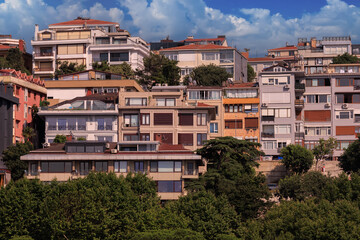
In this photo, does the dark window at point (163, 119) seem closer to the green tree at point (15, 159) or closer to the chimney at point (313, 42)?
the green tree at point (15, 159)

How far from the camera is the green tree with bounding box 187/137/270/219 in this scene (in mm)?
68438

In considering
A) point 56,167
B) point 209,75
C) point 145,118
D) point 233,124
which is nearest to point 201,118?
point 145,118

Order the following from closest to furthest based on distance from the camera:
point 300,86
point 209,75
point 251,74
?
point 300,86, point 209,75, point 251,74

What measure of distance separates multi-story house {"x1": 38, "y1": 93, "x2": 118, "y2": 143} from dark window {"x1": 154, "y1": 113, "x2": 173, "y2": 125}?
452 cm

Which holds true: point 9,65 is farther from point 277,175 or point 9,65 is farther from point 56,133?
point 277,175

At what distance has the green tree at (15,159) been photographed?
249 feet

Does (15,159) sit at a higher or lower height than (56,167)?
higher

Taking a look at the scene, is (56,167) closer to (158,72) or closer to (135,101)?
(135,101)

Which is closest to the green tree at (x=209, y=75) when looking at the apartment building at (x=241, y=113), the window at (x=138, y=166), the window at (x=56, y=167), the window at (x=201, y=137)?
the apartment building at (x=241, y=113)

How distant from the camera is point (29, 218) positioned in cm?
6156

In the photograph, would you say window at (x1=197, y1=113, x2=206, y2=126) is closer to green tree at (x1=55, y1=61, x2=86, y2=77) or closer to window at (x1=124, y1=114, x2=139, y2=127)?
window at (x1=124, y1=114, x2=139, y2=127)

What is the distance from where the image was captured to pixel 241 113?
91812mm

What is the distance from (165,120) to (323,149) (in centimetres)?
1846

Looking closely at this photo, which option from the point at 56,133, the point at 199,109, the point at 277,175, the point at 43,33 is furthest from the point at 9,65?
the point at 277,175
